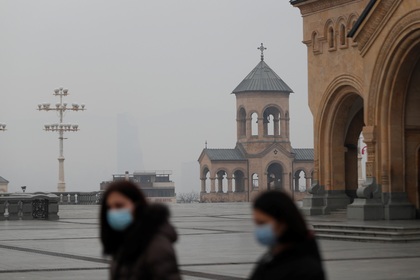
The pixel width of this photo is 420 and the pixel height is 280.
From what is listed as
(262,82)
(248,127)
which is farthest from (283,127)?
(262,82)

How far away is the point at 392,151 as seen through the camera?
3297cm

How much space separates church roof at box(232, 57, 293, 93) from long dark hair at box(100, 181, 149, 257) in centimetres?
12886

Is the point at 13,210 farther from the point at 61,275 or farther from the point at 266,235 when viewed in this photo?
the point at 266,235

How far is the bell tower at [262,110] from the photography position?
5285 inches

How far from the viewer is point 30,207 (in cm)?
4484

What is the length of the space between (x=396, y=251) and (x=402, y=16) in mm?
10582

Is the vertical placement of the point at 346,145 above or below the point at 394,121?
below

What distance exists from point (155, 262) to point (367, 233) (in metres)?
21.4

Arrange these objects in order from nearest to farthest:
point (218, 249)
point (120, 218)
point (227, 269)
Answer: point (120, 218) → point (227, 269) → point (218, 249)

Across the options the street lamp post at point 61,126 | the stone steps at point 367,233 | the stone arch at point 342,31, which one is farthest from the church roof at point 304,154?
the stone steps at point 367,233

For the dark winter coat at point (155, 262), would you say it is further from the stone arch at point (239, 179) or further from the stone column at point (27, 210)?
the stone arch at point (239, 179)

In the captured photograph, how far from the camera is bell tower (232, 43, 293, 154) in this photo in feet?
440

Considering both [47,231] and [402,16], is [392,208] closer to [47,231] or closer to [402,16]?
[402,16]

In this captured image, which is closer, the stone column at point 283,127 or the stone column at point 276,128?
the stone column at point 283,127
